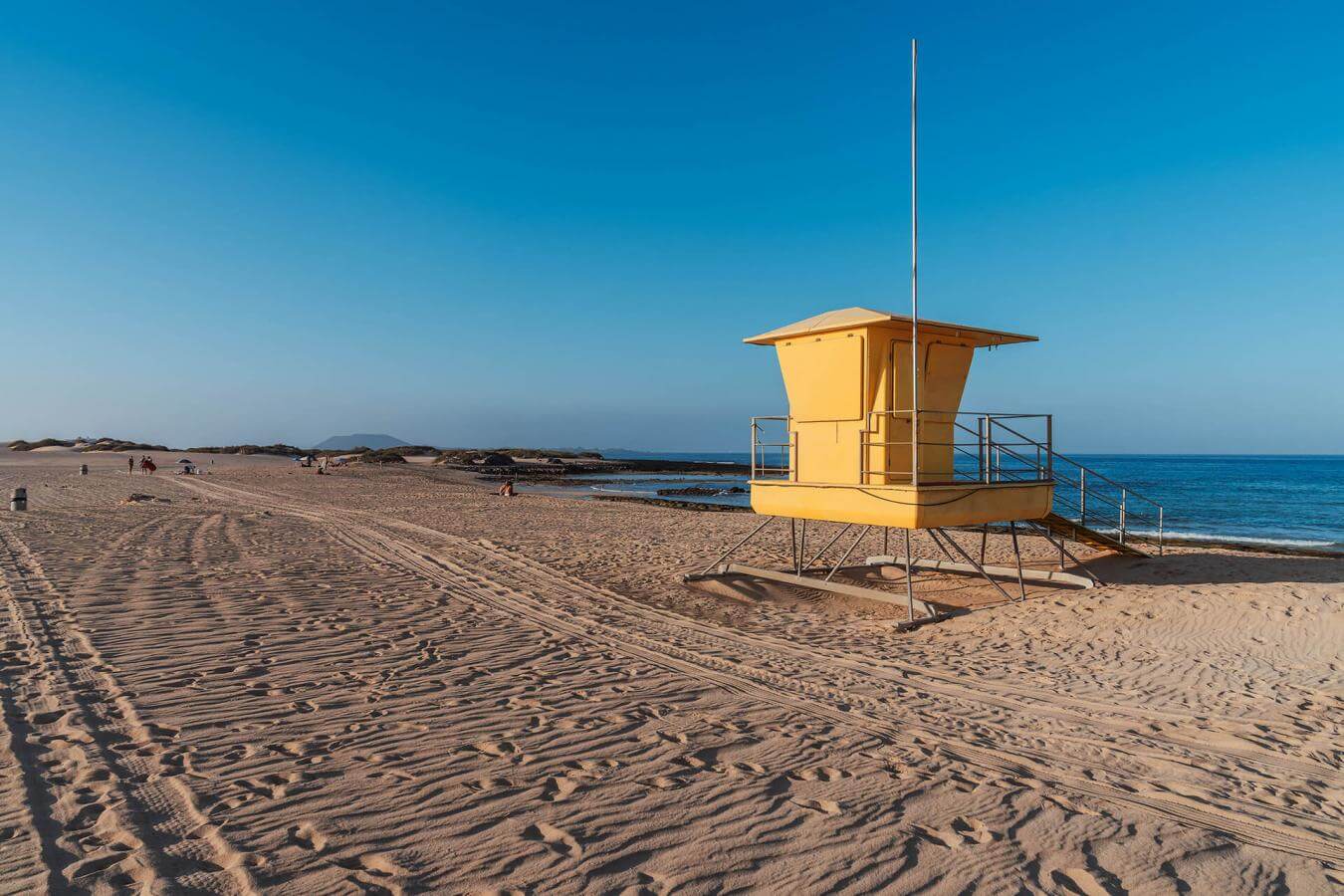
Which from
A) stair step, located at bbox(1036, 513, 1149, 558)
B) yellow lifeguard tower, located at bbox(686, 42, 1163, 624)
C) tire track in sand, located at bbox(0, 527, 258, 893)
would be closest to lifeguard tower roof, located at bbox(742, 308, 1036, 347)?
yellow lifeguard tower, located at bbox(686, 42, 1163, 624)

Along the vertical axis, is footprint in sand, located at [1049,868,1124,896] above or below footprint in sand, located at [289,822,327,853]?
below

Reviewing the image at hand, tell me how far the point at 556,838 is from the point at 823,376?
30.0 feet

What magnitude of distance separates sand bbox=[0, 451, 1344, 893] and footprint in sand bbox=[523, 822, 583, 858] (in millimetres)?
34

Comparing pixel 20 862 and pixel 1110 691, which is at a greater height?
pixel 20 862

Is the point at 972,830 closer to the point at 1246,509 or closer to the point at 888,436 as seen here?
the point at 888,436

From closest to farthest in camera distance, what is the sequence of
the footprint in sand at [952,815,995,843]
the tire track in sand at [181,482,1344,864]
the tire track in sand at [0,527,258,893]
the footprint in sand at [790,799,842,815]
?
the tire track in sand at [0,527,258,893] < the footprint in sand at [952,815,995,843] < the footprint in sand at [790,799,842,815] < the tire track in sand at [181,482,1344,864]

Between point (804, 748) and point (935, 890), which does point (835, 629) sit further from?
point (935, 890)

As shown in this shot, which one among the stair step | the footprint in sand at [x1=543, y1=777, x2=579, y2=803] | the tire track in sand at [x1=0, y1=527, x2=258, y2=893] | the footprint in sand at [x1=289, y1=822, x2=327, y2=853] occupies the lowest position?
the footprint in sand at [x1=543, y1=777, x2=579, y2=803]

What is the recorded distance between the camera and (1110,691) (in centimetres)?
783

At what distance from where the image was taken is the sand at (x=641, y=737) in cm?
404

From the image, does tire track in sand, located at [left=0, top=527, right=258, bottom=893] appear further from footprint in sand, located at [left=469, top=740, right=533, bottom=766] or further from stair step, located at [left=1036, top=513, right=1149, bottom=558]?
stair step, located at [left=1036, top=513, right=1149, bottom=558]

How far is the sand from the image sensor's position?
4043mm

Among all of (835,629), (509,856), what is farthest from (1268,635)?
(509,856)

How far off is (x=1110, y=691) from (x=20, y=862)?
8.95 meters
